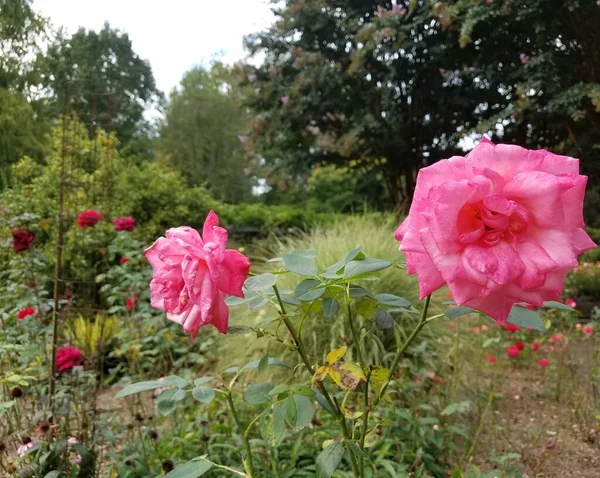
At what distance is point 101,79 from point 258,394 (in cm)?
441

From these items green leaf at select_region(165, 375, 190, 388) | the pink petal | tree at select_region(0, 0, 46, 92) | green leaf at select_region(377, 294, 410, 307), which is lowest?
green leaf at select_region(165, 375, 190, 388)

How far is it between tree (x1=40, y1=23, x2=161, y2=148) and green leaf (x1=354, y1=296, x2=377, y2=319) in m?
1.75

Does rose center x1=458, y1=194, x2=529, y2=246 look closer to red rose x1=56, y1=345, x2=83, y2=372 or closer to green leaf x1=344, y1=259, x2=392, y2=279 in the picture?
green leaf x1=344, y1=259, x2=392, y2=279

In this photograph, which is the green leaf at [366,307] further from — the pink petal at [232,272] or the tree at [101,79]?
the tree at [101,79]

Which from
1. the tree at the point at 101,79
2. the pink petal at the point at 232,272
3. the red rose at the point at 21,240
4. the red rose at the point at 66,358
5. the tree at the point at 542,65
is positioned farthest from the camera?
the tree at the point at 542,65

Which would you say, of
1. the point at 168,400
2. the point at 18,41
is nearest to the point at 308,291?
the point at 168,400

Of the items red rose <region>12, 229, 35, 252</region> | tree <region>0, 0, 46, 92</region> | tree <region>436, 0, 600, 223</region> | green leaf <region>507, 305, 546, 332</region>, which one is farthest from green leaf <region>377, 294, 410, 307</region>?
tree <region>436, 0, 600, 223</region>

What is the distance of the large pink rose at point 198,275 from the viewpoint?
1.93 feet

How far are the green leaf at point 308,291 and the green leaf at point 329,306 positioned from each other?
0.02 metres

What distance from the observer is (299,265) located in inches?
27.0

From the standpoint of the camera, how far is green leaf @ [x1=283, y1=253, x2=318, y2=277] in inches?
26.3

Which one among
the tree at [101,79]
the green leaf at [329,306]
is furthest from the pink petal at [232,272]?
the tree at [101,79]

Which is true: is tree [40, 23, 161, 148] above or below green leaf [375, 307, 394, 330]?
above

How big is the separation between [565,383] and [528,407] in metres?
0.26
